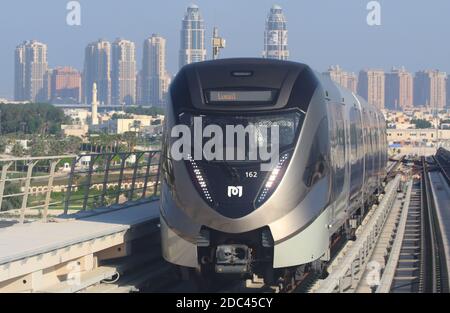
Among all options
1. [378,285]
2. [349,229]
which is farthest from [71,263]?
[349,229]

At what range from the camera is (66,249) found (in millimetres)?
12922

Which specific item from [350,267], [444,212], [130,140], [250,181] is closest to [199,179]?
[250,181]

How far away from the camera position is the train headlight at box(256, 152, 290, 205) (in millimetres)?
12961

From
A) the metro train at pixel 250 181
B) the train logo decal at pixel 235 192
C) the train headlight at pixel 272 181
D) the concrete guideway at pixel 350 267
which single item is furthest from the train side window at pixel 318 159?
the concrete guideway at pixel 350 267

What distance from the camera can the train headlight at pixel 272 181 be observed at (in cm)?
1296

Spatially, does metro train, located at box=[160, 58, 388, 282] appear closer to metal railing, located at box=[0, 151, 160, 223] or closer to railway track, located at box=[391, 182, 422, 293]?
metal railing, located at box=[0, 151, 160, 223]

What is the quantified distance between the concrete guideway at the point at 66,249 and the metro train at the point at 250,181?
103 centimetres

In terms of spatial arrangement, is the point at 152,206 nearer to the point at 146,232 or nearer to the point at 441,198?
the point at 146,232

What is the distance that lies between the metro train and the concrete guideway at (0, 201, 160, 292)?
103 cm

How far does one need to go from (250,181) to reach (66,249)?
233 cm

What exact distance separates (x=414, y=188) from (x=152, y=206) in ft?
115

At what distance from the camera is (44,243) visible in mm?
12758

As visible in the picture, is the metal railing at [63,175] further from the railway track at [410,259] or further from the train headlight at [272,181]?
the railway track at [410,259]

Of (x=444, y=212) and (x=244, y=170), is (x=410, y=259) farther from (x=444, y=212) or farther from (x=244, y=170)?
(x=444, y=212)
